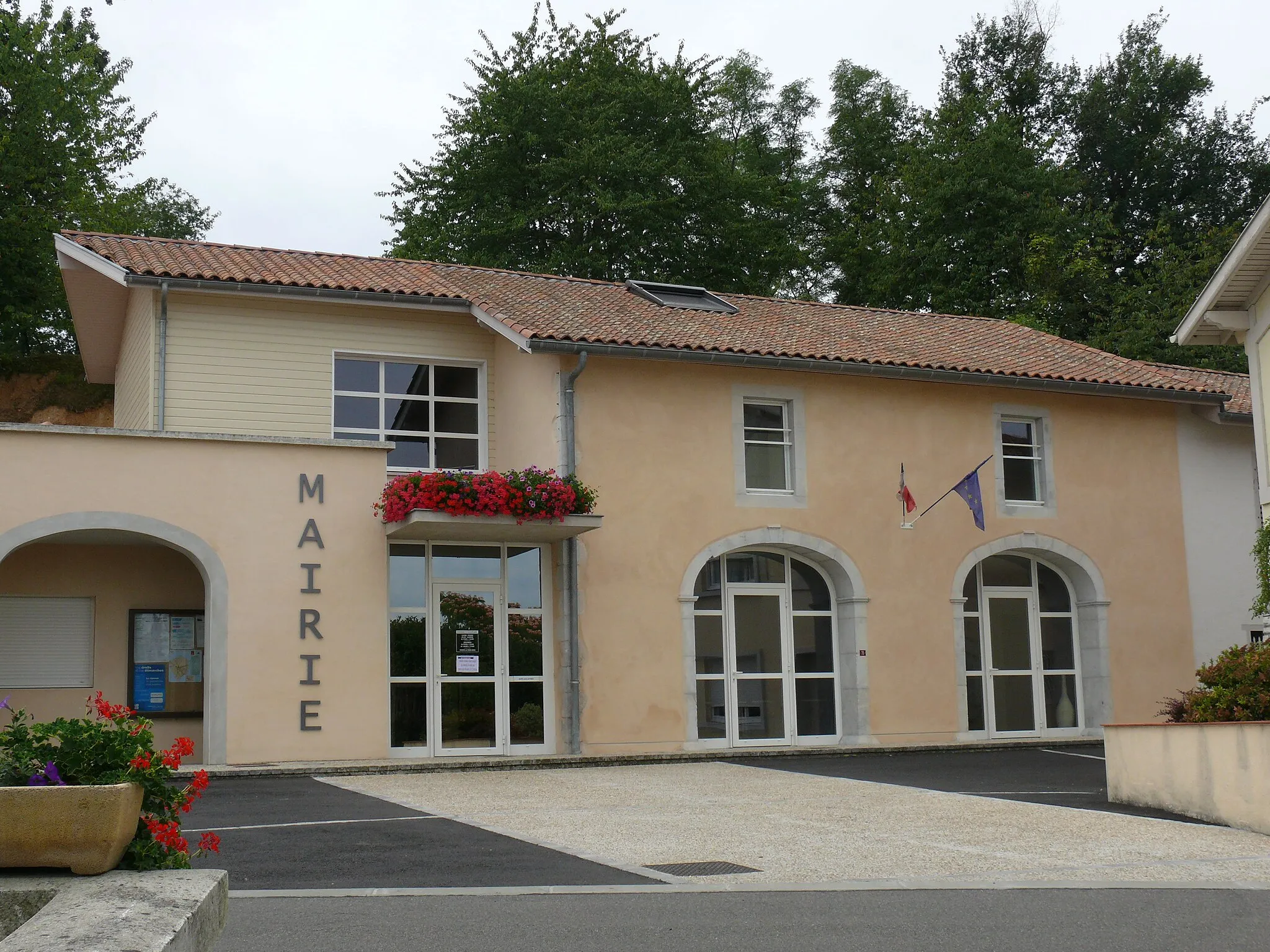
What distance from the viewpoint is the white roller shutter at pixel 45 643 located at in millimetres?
16641

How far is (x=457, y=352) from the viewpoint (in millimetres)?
19469

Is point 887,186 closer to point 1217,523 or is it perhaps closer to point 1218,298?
point 1217,523

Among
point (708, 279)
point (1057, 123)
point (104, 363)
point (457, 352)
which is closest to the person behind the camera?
point (457, 352)

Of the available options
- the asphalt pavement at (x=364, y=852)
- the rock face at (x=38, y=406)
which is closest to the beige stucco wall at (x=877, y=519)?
the asphalt pavement at (x=364, y=852)

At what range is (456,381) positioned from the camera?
1955 cm

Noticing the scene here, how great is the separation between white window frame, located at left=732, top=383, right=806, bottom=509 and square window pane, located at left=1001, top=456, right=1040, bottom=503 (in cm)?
339

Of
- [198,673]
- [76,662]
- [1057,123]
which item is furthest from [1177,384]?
[1057,123]

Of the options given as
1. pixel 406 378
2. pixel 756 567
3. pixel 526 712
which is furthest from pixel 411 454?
pixel 756 567

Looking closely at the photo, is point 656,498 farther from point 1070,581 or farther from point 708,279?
point 708,279

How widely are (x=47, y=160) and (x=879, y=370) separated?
68.0ft

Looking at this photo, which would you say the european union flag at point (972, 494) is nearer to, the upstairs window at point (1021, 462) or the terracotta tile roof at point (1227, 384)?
the upstairs window at point (1021, 462)

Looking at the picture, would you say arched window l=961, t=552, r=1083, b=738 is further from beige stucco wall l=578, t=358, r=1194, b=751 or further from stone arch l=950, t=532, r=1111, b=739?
beige stucco wall l=578, t=358, r=1194, b=751

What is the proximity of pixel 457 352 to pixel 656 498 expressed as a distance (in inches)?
140

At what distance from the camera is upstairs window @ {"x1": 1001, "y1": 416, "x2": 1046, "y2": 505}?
20.7 meters
